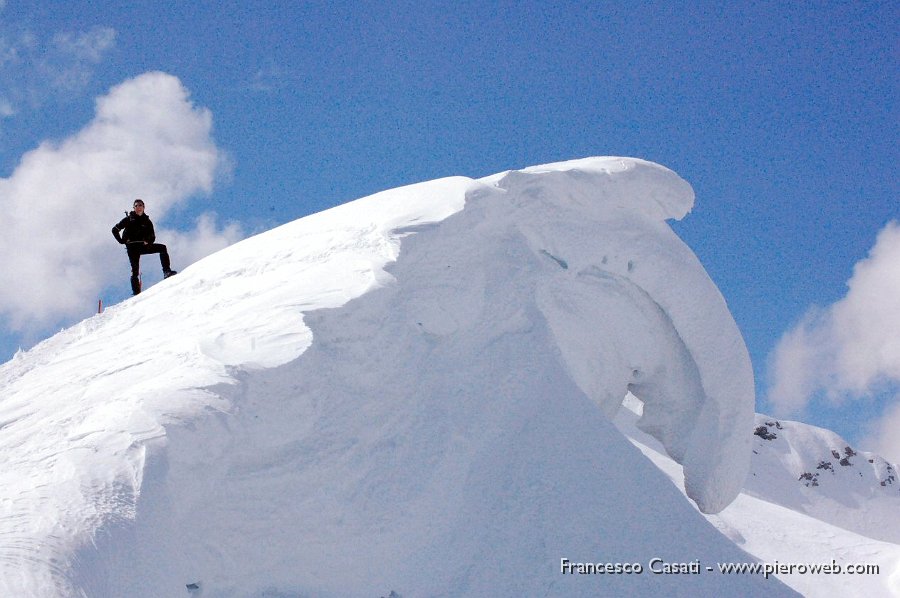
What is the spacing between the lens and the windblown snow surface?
22.7ft

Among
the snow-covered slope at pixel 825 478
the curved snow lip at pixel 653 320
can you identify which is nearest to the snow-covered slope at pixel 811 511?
the snow-covered slope at pixel 825 478

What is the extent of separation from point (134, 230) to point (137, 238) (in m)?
0.12

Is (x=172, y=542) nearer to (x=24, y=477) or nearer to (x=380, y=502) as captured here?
(x=24, y=477)

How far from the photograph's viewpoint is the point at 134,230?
1361 centimetres

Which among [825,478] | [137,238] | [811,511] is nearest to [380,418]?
[137,238]

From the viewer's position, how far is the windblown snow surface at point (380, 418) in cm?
693

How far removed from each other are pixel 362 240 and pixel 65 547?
15.4ft

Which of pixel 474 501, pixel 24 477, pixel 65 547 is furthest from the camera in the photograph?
pixel 474 501

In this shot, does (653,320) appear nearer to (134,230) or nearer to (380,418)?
(380,418)

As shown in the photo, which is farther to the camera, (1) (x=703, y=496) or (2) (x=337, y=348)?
(1) (x=703, y=496)

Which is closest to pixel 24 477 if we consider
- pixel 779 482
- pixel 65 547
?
pixel 65 547

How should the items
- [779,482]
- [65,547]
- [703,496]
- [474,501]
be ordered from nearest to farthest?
[65,547] → [474,501] → [703,496] → [779,482]

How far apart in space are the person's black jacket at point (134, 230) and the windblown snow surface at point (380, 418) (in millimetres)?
2385

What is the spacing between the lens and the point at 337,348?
8641mm
